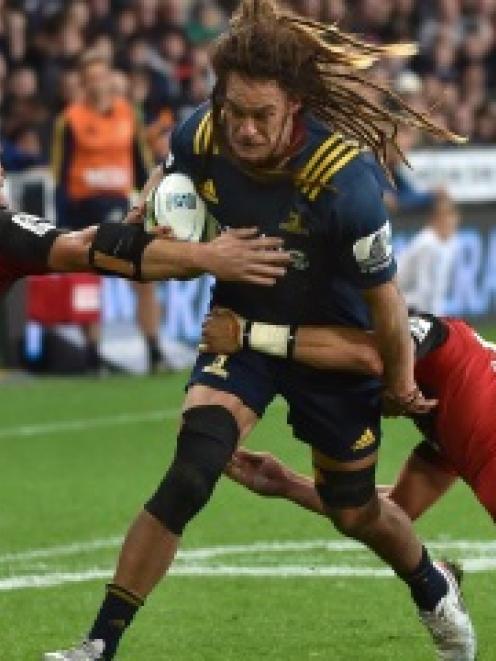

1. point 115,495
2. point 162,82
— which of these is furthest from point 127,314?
point 115,495

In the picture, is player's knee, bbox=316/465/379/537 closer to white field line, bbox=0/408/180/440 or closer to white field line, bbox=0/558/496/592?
white field line, bbox=0/558/496/592

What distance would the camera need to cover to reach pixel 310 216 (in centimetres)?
680

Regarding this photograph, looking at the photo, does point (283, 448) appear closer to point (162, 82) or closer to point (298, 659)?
point (298, 659)

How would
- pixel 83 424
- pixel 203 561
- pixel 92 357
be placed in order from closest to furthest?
pixel 203 561, pixel 83 424, pixel 92 357

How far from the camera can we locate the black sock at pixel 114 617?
665 centimetres

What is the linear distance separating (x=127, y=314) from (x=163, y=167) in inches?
381

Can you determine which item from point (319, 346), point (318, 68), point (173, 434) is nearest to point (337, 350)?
point (319, 346)

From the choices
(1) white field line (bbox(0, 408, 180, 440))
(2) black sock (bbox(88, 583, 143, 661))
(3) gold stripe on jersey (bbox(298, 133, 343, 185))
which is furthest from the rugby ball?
(1) white field line (bbox(0, 408, 180, 440))

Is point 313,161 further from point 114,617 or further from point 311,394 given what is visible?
point 114,617

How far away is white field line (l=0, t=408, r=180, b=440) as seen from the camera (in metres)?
13.6

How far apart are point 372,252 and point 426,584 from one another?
1.20 m

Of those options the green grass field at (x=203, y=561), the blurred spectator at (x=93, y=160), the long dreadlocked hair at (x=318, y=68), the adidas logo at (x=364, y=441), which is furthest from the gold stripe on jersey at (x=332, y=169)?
the blurred spectator at (x=93, y=160)

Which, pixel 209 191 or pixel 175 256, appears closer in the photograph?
pixel 175 256

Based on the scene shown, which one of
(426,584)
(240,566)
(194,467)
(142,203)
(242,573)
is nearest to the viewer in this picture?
(194,467)
